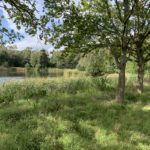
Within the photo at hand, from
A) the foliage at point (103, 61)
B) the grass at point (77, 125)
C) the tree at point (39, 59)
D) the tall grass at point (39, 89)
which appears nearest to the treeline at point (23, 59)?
the tree at point (39, 59)

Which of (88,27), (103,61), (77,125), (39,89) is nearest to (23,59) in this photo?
(103,61)

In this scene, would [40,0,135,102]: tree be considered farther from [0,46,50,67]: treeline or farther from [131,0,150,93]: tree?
[0,46,50,67]: treeline

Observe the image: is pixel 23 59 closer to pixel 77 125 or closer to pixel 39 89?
pixel 39 89

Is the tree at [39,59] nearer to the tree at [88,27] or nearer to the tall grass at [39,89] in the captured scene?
the tall grass at [39,89]

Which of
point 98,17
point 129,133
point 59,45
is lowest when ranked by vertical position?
point 129,133

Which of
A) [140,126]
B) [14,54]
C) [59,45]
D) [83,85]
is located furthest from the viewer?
[14,54]

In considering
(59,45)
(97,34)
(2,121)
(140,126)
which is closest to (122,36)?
(97,34)

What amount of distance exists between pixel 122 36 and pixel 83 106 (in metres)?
3.30

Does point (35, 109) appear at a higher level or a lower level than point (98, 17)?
lower

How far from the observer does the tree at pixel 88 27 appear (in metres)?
10.3

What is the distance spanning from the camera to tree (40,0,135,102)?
1029 centimetres

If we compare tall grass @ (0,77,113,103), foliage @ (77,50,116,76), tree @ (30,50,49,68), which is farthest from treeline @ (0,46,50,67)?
tall grass @ (0,77,113,103)

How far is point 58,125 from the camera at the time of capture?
709cm

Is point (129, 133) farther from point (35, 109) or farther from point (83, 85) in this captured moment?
point (83, 85)
